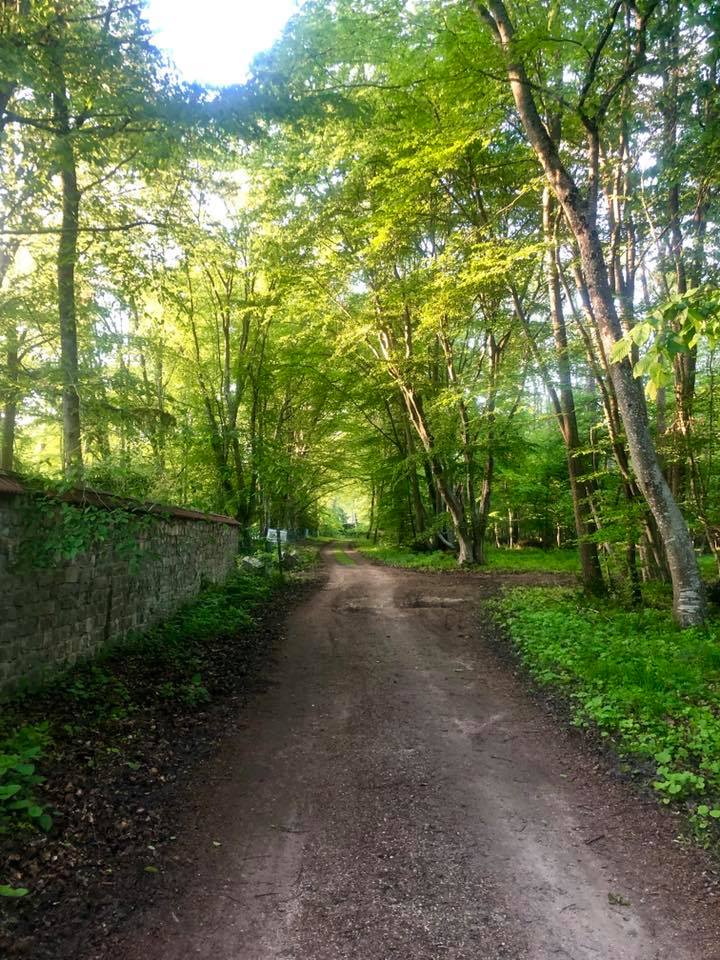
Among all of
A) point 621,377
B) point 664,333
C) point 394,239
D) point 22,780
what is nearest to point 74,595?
point 22,780

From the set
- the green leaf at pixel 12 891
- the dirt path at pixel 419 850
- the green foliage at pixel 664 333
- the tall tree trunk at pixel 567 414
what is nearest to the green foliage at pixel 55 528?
the dirt path at pixel 419 850

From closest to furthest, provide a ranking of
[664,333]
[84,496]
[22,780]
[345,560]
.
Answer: [664,333]
[22,780]
[84,496]
[345,560]

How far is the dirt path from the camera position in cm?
265

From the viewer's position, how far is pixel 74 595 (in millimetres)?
5738

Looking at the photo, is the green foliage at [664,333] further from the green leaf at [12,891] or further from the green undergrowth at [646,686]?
the green leaf at [12,891]

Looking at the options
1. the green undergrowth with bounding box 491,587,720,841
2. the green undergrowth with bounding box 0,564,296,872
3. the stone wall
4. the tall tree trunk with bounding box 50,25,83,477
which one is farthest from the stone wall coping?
the green undergrowth with bounding box 491,587,720,841

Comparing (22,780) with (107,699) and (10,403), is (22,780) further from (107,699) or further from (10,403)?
(10,403)

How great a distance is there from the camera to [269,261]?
15.4m

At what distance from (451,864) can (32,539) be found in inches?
166

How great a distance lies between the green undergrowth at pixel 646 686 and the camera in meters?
4.04

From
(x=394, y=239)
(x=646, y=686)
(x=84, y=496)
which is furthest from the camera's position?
(x=394, y=239)

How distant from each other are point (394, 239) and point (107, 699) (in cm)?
1331

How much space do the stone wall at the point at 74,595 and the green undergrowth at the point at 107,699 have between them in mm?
203

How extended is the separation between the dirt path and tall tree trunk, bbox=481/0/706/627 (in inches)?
124
